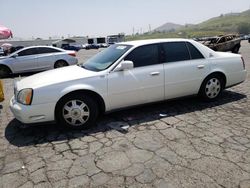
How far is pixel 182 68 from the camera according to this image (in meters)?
4.89

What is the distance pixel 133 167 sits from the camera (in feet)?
9.98

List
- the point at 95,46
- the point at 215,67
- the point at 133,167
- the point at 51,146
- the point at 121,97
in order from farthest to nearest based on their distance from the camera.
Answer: the point at 95,46
the point at 215,67
the point at 121,97
the point at 51,146
the point at 133,167

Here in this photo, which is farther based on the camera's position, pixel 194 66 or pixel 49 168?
pixel 194 66

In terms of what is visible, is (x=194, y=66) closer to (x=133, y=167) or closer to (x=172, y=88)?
(x=172, y=88)

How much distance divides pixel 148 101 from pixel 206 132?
1292 millimetres

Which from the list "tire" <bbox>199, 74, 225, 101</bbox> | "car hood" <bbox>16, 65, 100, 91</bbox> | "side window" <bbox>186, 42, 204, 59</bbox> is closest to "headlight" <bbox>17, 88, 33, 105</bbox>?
"car hood" <bbox>16, 65, 100, 91</bbox>

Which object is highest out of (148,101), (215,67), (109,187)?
(215,67)

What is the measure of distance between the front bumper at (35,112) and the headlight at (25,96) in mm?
74

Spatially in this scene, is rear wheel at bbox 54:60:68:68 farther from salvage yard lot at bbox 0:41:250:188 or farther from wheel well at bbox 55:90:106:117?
wheel well at bbox 55:90:106:117

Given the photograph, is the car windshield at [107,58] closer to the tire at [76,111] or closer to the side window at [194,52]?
the tire at [76,111]

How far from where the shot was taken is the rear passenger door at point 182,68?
481 centimetres

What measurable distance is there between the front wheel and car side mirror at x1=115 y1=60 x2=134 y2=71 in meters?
1.93

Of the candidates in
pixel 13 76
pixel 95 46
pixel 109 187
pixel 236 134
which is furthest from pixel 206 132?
pixel 95 46

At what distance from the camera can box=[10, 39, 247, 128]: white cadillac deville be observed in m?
3.97
